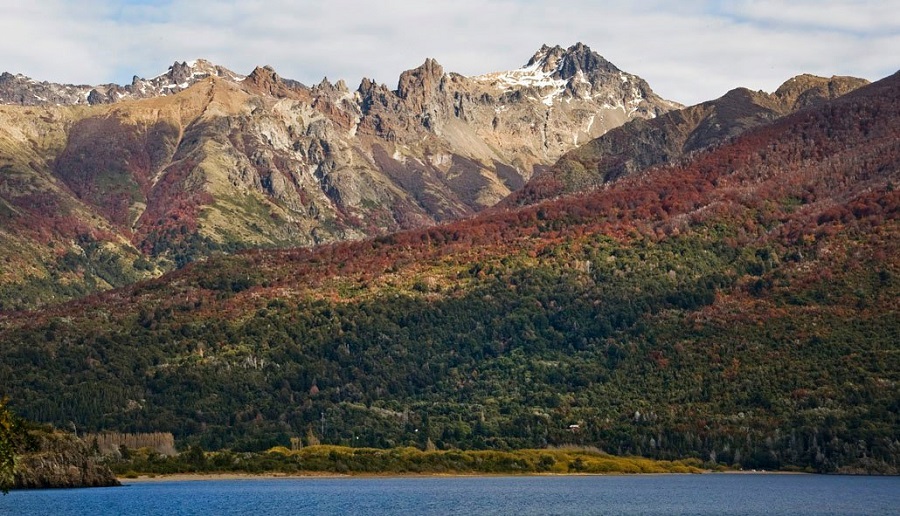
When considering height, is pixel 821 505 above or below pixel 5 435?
below

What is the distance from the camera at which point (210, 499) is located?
19662cm

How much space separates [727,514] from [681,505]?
52.2 feet

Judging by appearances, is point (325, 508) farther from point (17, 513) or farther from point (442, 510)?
point (17, 513)

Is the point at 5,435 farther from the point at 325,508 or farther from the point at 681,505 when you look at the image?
the point at 681,505

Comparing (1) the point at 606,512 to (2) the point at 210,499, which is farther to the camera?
(2) the point at 210,499

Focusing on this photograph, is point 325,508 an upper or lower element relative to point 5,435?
lower

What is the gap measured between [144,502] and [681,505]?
74888 mm

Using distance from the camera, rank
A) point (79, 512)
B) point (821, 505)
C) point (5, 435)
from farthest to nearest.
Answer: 1. point (821, 505)
2. point (79, 512)
3. point (5, 435)

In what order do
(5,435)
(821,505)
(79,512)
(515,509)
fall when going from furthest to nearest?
1. (821,505)
2. (515,509)
3. (79,512)
4. (5,435)

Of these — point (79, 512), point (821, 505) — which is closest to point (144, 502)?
point (79, 512)

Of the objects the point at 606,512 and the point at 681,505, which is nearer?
the point at 606,512

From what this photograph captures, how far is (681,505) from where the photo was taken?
604 feet

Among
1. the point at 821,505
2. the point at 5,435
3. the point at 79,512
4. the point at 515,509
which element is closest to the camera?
the point at 5,435

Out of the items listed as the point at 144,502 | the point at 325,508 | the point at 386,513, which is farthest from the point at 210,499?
the point at 386,513
